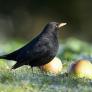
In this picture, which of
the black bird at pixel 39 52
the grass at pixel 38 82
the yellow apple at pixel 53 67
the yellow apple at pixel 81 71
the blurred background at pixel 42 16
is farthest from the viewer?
the blurred background at pixel 42 16

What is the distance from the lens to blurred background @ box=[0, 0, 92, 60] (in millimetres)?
24828

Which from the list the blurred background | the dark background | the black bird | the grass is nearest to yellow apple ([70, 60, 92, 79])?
the grass

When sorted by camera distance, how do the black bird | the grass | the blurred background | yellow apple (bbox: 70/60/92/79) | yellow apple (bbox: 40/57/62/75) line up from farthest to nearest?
the blurred background < yellow apple (bbox: 40/57/62/75) < the black bird < yellow apple (bbox: 70/60/92/79) < the grass

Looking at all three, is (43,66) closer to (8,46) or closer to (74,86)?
(74,86)

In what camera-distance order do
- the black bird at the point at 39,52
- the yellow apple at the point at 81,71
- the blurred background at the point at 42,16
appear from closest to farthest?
the yellow apple at the point at 81,71 < the black bird at the point at 39,52 < the blurred background at the point at 42,16

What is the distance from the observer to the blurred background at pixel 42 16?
24.8 m

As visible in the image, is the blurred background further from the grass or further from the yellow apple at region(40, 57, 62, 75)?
the grass

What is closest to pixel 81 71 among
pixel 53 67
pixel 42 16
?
pixel 53 67

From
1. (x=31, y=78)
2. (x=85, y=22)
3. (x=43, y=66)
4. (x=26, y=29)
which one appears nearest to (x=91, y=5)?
(x=85, y=22)

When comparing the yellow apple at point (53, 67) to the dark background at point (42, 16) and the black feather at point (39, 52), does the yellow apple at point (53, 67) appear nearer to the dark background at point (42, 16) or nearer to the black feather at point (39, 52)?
the black feather at point (39, 52)

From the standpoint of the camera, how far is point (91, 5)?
2569 cm

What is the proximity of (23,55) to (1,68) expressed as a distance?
17.8 inches

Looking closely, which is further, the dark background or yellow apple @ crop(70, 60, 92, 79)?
the dark background

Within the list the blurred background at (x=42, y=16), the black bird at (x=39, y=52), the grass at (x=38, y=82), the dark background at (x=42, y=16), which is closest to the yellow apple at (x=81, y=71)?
the grass at (x=38, y=82)
